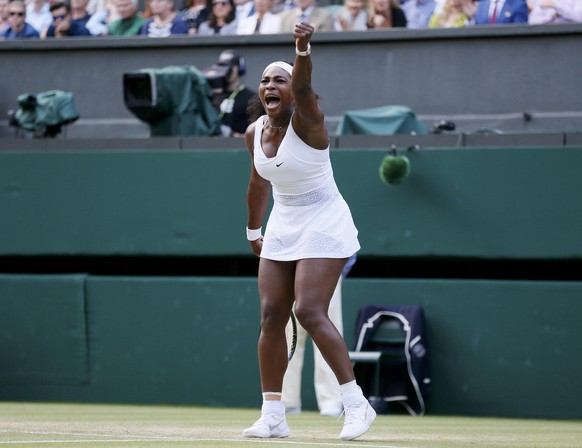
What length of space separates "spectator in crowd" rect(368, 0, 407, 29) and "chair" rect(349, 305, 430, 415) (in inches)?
128

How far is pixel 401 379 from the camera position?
958cm

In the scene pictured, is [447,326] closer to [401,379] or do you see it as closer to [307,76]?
[401,379]

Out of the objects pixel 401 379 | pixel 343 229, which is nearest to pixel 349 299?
pixel 401 379

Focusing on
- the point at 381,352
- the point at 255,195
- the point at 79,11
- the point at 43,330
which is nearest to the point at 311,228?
the point at 255,195

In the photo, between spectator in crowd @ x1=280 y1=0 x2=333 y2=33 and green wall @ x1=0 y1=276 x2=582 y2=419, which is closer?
green wall @ x1=0 y1=276 x2=582 y2=419

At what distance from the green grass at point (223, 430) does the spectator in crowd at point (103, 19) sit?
5094mm

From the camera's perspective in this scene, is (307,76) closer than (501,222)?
Yes

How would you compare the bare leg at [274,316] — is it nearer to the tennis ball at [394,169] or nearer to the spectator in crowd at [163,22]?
the tennis ball at [394,169]

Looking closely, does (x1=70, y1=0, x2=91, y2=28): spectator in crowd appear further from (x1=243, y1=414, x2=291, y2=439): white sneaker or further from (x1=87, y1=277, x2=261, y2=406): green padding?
(x1=243, y1=414, x2=291, y2=439): white sneaker

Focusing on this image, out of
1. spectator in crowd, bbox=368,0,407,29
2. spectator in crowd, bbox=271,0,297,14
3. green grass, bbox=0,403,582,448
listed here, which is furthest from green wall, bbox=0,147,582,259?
spectator in crowd, bbox=271,0,297,14

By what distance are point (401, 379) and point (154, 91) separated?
11.3ft

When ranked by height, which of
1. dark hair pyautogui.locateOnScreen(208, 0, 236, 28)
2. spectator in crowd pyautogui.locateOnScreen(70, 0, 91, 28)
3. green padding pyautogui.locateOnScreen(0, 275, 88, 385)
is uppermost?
dark hair pyautogui.locateOnScreen(208, 0, 236, 28)

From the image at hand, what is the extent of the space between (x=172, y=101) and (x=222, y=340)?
231 cm

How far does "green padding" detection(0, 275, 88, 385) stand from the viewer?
10.6 m
